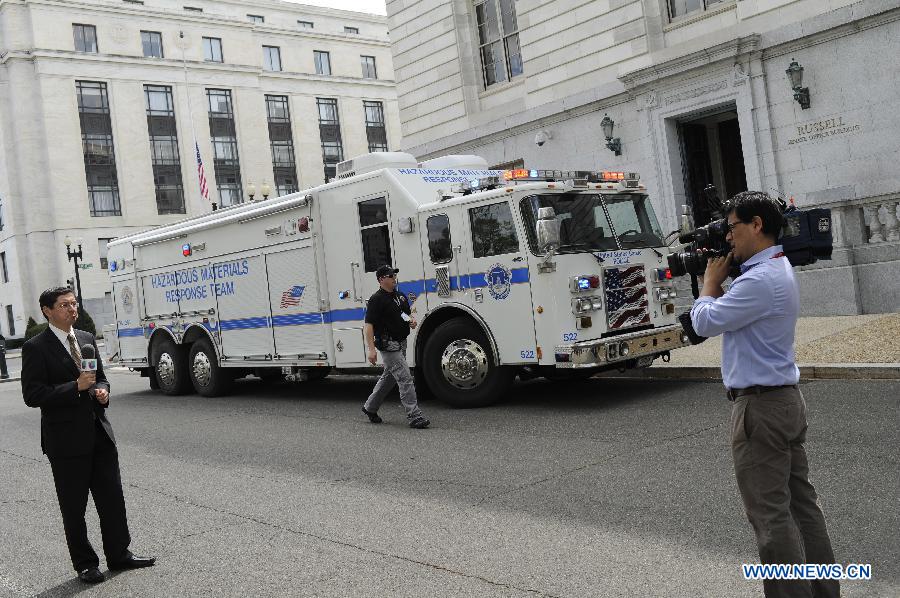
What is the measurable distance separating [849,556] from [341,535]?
308 centimetres

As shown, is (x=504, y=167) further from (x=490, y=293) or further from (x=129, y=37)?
(x=129, y=37)

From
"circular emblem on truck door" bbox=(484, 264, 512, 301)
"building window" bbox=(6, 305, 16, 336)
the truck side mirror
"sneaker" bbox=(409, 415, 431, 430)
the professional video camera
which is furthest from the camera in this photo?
"building window" bbox=(6, 305, 16, 336)

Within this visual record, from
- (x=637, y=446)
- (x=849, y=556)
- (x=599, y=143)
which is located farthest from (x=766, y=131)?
(x=849, y=556)

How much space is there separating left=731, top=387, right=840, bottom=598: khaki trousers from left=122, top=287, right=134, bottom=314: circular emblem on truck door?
14.3m

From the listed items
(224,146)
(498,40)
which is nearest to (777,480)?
(498,40)

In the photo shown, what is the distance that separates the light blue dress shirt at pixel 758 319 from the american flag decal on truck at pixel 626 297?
6.24m

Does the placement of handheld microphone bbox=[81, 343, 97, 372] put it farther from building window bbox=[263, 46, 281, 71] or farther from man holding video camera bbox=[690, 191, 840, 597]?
building window bbox=[263, 46, 281, 71]

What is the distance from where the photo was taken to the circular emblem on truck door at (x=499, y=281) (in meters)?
9.77

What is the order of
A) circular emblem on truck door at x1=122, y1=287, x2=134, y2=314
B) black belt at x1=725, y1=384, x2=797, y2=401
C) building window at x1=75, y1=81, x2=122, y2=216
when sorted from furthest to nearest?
1. building window at x1=75, y1=81, x2=122, y2=216
2. circular emblem on truck door at x1=122, y1=287, x2=134, y2=314
3. black belt at x1=725, y1=384, x2=797, y2=401

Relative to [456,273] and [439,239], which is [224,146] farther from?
[456,273]

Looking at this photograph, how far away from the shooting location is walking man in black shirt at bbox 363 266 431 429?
30.8 ft

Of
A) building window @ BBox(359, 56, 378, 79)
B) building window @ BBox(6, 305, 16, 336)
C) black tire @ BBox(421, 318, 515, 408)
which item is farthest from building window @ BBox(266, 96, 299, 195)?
black tire @ BBox(421, 318, 515, 408)

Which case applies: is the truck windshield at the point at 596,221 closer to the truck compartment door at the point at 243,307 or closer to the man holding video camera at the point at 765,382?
the truck compartment door at the point at 243,307

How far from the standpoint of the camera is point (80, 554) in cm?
518
